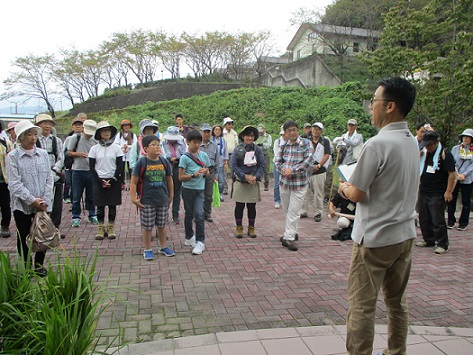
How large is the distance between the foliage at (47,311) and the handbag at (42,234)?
169cm

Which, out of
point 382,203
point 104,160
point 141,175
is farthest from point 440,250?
point 104,160

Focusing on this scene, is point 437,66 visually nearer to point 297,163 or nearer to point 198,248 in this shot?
point 297,163

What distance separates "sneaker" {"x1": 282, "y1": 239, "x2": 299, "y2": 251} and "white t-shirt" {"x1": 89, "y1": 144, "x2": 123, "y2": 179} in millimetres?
2994

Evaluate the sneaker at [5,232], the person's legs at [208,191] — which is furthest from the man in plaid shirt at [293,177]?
the sneaker at [5,232]

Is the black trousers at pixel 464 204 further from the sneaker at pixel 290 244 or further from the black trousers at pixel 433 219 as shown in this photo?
the sneaker at pixel 290 244

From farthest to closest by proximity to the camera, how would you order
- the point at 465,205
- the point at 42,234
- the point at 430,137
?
the point at 465,205 → the point at 430,137 → the point at 42,234

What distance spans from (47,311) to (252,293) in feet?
8.38

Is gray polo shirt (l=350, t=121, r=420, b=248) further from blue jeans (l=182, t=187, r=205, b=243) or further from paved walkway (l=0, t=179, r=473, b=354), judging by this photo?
blue jeans (l=182, t=187, r=205, b=243)

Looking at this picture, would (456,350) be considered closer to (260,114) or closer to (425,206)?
(425,206)

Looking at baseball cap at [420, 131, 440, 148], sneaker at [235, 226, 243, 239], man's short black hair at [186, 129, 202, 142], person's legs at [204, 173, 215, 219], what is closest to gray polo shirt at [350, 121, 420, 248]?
man's short black hair at [186, 129, 202, 142]

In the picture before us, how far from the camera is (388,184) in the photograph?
2566mm

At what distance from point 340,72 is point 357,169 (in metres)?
25.0

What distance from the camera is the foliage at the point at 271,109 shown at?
17.8m

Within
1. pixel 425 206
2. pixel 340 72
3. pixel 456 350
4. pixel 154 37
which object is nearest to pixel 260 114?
pixel 340 72
